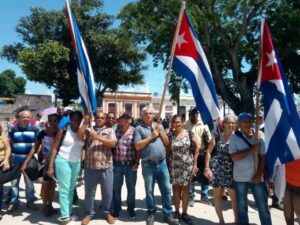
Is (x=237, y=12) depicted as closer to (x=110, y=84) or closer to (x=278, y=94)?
(x=110, y=84)

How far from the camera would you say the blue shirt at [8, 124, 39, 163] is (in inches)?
248

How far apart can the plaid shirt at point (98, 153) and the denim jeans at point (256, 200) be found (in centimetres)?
184

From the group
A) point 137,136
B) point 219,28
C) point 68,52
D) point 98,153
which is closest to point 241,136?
point 137,136

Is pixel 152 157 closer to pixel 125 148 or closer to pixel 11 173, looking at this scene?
pixel 125 148

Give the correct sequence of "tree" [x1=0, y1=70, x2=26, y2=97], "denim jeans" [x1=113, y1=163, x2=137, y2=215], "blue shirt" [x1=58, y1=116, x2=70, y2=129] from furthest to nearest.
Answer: "tree" [x1=0, y1=70, x2=26, y2=97], "blue shirt" [x1=58, y1=116, x2=70, y2=129], "denim jeans" [x1=113, y1=163, x2=137, y2=215]

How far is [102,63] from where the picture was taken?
27797 mm

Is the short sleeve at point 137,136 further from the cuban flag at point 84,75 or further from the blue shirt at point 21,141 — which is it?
the blue shirt at point 21,141

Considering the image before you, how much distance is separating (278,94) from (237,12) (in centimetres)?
1715

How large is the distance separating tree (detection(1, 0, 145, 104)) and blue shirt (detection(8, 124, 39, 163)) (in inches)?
796

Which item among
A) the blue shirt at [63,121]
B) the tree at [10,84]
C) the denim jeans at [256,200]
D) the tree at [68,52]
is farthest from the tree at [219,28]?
the tree at [10,84]

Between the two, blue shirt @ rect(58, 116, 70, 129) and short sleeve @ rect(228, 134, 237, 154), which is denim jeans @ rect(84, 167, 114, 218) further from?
blue shirt @ rect(58, 116, 70, 129)

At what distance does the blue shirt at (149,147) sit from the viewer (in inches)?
224

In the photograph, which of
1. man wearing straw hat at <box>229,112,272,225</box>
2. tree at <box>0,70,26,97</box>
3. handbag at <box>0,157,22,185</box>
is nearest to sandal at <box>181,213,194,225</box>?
man wearing straw hat at <box>229,112,272,225</box>

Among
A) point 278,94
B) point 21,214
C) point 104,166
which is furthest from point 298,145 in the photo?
point 21,214
